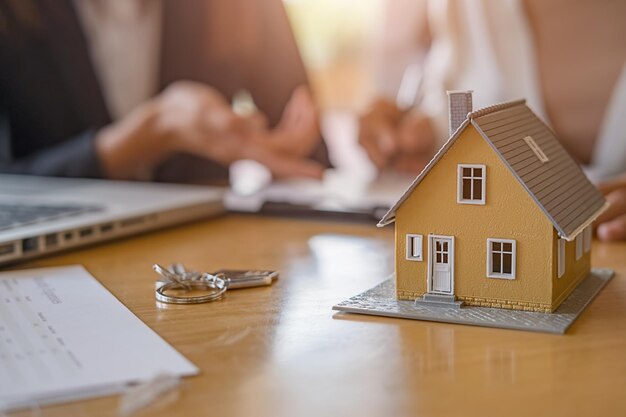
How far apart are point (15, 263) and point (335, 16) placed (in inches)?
30.5

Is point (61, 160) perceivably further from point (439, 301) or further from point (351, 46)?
point (439, 301)

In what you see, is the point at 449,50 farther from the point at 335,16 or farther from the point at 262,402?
the point at 262,402

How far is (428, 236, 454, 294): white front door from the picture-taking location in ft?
2.75

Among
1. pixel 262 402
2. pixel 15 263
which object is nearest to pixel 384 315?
pixel 262 402

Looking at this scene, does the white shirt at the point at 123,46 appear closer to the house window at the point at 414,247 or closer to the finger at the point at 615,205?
the finger at the point at 615,205

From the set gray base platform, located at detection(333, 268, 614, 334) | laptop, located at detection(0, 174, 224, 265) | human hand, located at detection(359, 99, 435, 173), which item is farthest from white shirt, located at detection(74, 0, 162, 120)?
gray base platform, located at detection(333, 268, 614, 334)

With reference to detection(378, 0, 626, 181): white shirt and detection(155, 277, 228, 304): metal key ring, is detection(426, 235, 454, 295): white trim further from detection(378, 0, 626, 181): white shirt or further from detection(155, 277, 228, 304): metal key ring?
detection(378, 0, 626, 181): white shirt

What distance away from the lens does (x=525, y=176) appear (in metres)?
0.81

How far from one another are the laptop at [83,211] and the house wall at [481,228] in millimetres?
536

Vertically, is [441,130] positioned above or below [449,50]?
below

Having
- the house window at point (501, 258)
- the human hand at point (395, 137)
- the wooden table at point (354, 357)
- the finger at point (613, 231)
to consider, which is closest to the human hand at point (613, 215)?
the finger at point (613, 231)

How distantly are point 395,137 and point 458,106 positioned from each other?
0.73 meters

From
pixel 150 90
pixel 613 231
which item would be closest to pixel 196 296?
pixel 613 231

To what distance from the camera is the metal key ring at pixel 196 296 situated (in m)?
0.92
